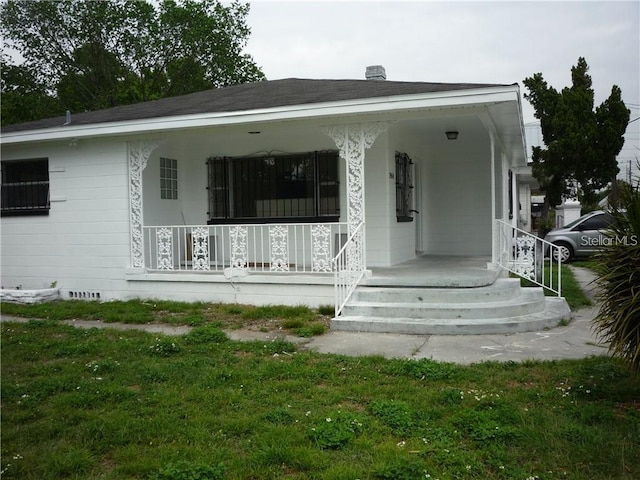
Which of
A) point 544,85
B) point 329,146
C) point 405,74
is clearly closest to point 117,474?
point 329,146

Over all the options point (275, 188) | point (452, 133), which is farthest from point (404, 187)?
point (275, 188)

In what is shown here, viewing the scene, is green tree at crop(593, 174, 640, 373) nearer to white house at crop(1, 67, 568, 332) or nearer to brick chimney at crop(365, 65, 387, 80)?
white house at crop(1, 67, 568, 332)

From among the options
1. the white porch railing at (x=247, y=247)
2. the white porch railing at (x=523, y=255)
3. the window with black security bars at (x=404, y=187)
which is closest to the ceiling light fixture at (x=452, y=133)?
the window with black security bars at (x=404, y=187)

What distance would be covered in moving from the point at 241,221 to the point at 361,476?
7.90m

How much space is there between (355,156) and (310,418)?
505cm

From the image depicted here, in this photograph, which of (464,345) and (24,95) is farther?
(24,95)

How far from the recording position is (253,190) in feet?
34.9

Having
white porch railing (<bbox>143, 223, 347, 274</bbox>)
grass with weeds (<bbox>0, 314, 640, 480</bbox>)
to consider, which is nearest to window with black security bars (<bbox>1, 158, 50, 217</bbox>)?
white porch railing (<bbox>143, 223, 347, 274</bbox>)

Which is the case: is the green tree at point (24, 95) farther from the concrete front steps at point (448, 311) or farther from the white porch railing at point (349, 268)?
the concrete front steps at point (448, 311)

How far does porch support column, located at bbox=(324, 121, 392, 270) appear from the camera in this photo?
8.21 metres

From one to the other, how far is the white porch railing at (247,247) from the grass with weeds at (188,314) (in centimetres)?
68

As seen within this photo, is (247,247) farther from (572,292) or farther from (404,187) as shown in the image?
(572,292)

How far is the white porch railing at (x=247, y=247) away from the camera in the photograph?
27.9 feet

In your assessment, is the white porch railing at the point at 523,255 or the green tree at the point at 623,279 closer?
the green tree at the point at 623,279
